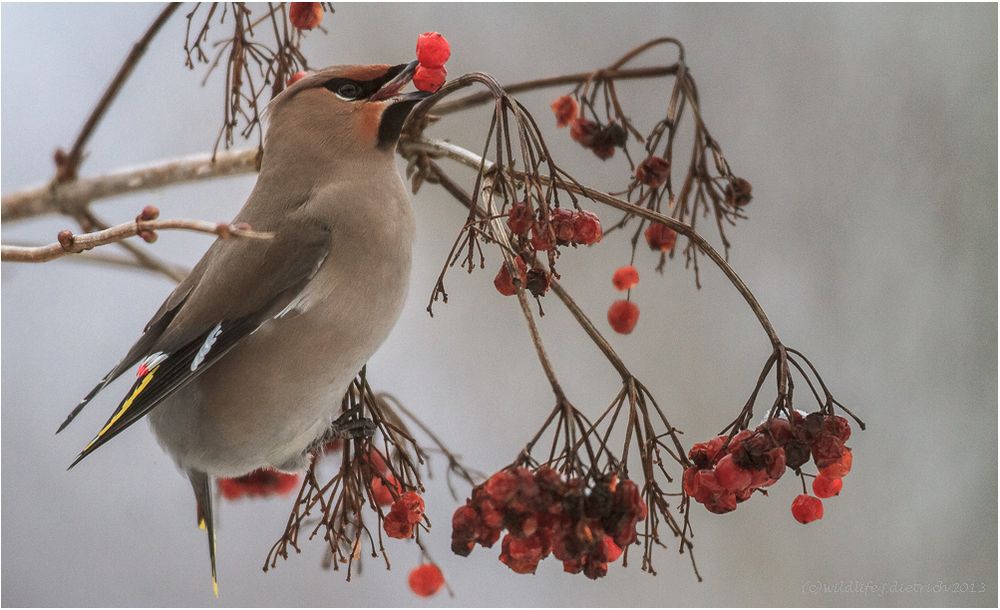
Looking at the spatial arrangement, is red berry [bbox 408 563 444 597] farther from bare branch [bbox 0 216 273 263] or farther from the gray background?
the gray background

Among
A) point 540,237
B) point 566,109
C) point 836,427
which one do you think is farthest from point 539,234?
point 566,109

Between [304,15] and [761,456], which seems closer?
[761,456]

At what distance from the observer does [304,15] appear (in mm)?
1613

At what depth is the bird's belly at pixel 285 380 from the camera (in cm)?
169

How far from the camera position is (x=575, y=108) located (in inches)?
74.4

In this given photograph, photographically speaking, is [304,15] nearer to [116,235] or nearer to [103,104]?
[103,104]

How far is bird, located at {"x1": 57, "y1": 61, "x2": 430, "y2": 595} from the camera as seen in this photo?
66.5 inches

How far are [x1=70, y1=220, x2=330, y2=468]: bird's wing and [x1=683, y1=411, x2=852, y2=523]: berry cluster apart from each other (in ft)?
2.25

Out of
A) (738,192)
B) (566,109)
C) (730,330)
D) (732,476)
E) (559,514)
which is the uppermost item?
(730,330)

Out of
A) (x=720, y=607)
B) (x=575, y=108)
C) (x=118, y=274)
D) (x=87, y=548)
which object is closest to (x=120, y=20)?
(x=118, y=274)

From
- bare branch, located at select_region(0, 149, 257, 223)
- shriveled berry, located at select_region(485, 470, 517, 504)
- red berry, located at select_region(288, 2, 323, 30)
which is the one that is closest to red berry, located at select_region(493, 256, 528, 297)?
shriveled berry, located at select_region(485, 470, 517, 504)

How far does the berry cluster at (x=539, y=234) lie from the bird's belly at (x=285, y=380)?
42cm

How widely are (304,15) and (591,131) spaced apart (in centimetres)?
Answer: 50

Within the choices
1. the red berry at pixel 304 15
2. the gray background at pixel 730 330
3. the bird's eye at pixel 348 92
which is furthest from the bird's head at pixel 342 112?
the gray background at pixel 730 330
